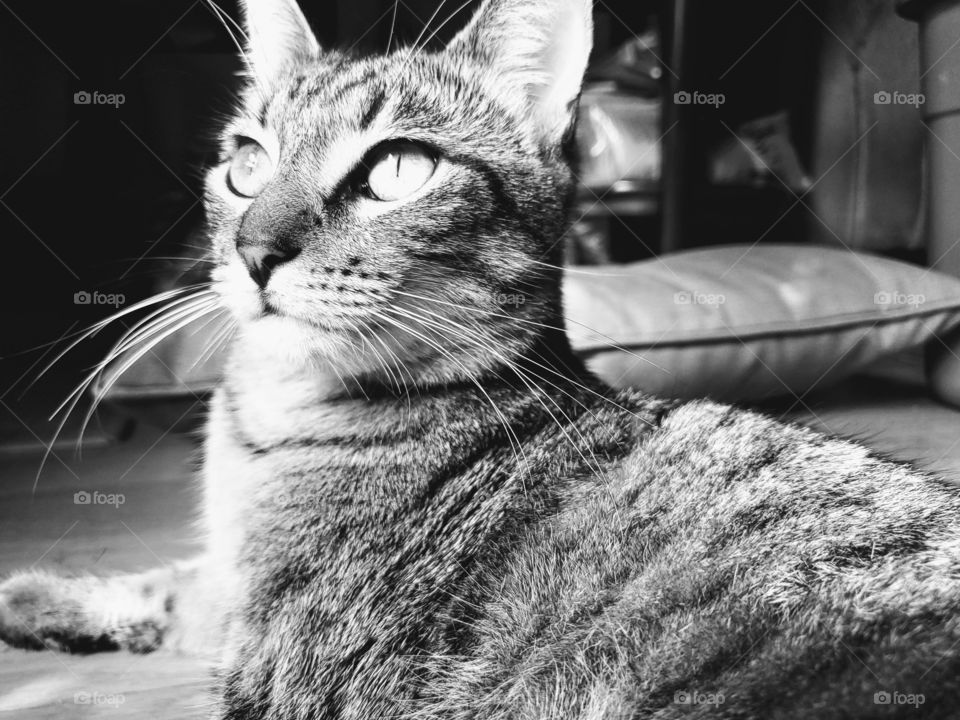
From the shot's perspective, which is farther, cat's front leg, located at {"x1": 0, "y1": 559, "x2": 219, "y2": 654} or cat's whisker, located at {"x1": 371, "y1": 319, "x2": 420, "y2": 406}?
cat's front leg, located at {"x1": 0, "y1": 559, "x2": 219, "y2": 654}

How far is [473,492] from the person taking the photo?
897mm

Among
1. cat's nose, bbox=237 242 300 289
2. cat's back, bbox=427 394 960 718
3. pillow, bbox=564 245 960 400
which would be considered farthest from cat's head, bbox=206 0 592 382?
pillow, bbox=564 245 960 400

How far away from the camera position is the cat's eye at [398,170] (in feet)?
3.00

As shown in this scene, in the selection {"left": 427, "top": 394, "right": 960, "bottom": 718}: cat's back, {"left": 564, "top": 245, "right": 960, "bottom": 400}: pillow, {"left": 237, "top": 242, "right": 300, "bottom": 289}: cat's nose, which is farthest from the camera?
{"left": 564, "top": 245, "right": 960, "bottom": 400}: pillow

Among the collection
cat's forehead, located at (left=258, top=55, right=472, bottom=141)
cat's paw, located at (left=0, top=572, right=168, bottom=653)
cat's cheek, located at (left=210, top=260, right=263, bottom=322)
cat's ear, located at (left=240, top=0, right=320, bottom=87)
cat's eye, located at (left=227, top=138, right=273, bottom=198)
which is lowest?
cat's paw, located at (left=0, top=572, right=168, bottom=653)

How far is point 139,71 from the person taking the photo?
2.03m

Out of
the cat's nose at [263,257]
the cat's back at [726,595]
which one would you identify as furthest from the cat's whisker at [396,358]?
the cat's back at [726,595]

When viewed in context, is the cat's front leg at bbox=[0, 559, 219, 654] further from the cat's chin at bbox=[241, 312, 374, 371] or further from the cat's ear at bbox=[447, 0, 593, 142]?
the cat's ear at bbox=[447, 0, 593, 142]

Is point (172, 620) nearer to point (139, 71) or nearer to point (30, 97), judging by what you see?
point (30, 97)

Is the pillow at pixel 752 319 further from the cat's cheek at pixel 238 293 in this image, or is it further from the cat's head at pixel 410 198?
the cat's cheek at pixel 238 293

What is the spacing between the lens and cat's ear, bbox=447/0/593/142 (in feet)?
3.22

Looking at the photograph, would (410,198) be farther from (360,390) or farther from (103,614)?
(103,614)

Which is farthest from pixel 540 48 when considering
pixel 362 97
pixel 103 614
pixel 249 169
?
pixel 103 614

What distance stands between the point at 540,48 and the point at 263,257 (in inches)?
17.9
